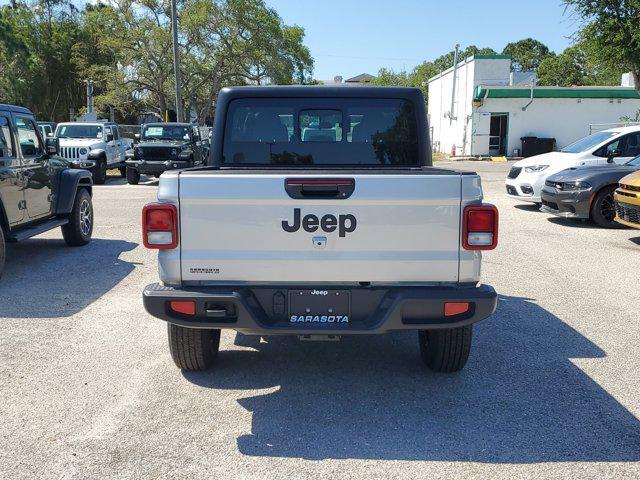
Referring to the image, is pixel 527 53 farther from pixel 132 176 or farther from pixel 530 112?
pixel 132 176

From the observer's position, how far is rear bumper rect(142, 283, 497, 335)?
366cm

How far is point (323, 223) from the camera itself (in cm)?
368

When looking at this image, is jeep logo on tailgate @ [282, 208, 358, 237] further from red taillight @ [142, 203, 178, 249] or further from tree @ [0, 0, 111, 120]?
tree @ [0, 0, 111, 120]

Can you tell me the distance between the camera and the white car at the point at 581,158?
12.9 meters

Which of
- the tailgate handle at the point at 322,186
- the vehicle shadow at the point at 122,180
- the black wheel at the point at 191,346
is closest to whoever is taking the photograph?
the tailgate handle at the point at 322,186

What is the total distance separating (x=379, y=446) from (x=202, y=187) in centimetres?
182

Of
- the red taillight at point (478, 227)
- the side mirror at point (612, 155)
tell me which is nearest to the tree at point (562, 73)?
the side mirror at point (612, 155)

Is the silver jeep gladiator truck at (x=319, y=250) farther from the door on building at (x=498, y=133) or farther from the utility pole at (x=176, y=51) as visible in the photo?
the door on building at (x=498, y=133)

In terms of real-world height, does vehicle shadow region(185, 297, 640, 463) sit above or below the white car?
below

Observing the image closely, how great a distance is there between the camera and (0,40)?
3778 cm

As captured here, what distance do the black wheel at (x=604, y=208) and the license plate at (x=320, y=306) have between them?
347 inches

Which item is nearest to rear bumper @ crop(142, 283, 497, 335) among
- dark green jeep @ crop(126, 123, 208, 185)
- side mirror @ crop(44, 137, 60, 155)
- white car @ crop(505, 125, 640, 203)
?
side mirror @ crop(44, 137, 60, 155)

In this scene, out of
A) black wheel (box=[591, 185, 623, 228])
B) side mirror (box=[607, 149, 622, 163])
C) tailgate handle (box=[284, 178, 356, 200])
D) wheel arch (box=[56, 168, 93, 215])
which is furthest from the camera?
side mirror (box=[607, 149, 622, 163])

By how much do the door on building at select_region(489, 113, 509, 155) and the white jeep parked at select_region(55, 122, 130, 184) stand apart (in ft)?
76.2
